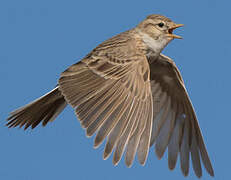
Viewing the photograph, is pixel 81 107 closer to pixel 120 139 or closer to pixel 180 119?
pixel 120 139

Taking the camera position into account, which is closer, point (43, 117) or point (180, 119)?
point (43, 117)

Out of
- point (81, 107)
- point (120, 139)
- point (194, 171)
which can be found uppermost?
point (81, 107)

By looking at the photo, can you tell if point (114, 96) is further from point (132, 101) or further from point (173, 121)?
point (173, 121)

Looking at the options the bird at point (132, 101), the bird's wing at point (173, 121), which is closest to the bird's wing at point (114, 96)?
the bird at point (132, 101)

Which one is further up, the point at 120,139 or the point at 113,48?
the point at 113,48

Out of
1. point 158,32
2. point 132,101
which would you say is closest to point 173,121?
point 158,32

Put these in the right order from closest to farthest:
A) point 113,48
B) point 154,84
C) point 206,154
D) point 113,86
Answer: point 113,86 → point 113,48 → point 206,154 → point 154,84

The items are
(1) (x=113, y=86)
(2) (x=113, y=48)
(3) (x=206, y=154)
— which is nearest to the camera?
(1) (x=113, y=86)

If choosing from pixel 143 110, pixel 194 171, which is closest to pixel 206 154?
pixel 194 171

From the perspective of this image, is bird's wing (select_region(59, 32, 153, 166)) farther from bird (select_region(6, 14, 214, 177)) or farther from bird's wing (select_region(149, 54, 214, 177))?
bird's wing (select_region(149, 54, 214, 177))
